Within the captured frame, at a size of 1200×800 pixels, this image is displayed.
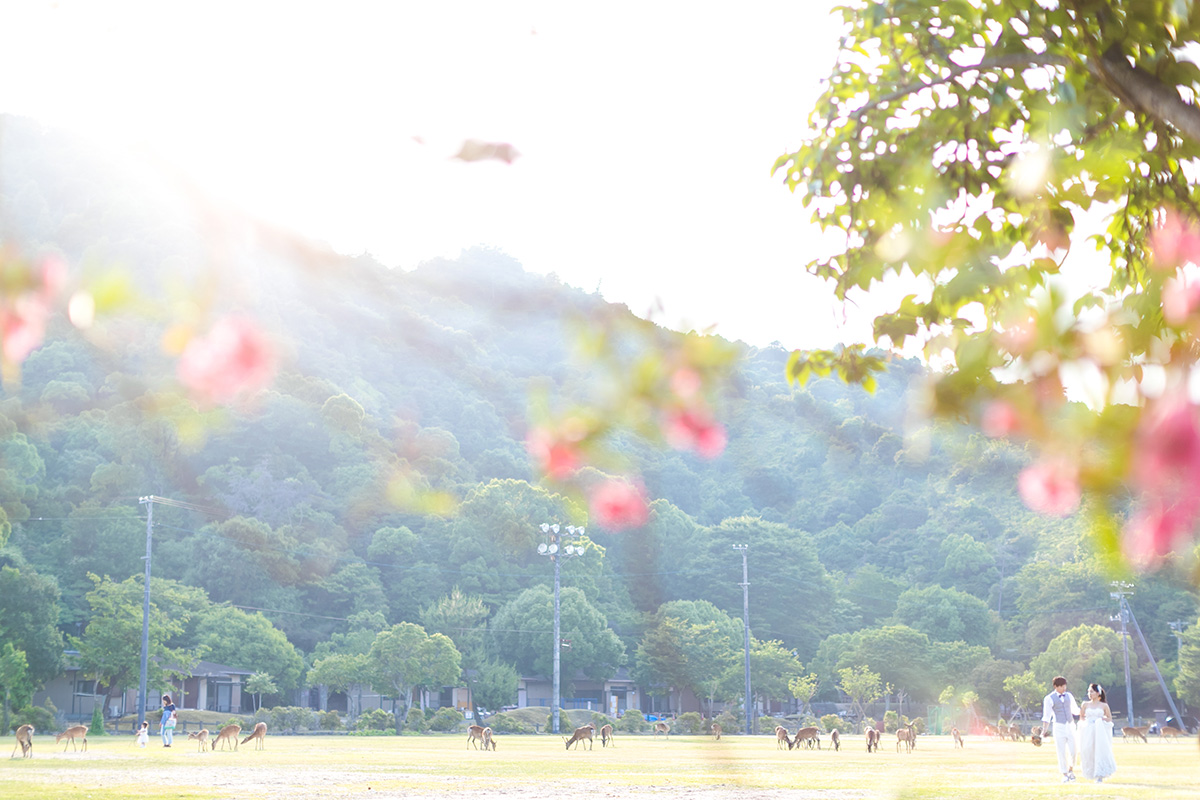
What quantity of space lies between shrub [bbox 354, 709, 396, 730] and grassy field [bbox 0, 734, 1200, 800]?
23.7 metres

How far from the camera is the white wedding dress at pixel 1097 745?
42.1 feet

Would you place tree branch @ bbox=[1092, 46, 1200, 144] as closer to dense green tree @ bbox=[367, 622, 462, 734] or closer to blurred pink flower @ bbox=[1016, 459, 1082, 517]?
blurred pink flower @ bbox=[1016, 459, 1082, 517]

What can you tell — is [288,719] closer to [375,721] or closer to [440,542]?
[375,721]

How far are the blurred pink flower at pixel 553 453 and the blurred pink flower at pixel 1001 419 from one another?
90 centimetres

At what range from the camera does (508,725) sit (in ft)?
154

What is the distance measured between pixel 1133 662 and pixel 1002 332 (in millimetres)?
68583

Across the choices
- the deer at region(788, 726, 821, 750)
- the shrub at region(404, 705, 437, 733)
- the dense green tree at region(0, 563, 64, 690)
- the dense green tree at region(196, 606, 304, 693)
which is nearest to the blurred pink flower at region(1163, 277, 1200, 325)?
the deer at region(788, 726, 821, 750)

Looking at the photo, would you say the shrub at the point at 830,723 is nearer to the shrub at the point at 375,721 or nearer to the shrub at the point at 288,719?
the shrub at the point at 375,721

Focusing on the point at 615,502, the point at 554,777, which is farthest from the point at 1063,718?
the point at 615,502

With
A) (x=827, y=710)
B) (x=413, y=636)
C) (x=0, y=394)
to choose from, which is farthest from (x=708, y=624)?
(x=0, y=394)

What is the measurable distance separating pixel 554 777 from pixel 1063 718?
257 inches

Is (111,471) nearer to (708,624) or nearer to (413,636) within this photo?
(413,636)

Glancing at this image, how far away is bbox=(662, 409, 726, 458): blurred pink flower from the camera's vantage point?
259 cm

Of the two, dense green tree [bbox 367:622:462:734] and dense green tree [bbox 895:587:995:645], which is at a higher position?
dense green tree [bbox 895:587:995:645]
